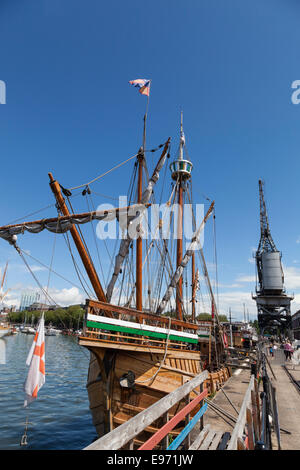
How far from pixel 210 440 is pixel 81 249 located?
30.1ft

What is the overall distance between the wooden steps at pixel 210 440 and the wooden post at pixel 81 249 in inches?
292

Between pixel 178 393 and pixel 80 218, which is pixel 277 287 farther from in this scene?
pixel 178 393

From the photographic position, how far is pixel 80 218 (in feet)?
44.8

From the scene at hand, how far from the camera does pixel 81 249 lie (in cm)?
1298

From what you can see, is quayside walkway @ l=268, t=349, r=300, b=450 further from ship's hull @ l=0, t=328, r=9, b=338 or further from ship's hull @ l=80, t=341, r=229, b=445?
ship's hull @ l=0, t=328, r=9, b=338

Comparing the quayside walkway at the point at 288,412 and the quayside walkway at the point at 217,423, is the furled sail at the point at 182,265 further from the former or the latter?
the quayside walkway at the point at 288,412

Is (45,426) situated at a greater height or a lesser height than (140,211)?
lesser

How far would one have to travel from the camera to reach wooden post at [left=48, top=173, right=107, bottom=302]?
1270cm

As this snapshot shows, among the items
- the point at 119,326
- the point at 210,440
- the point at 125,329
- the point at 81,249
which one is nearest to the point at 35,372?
the point at 119,326

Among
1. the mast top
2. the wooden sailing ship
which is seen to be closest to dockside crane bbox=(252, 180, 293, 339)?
the mast top

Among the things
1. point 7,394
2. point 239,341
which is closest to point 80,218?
point 7,394

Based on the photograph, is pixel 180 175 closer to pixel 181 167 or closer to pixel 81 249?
pixel 181 167

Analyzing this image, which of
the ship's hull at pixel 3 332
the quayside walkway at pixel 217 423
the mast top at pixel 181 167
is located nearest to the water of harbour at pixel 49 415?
the quayside walkway at pixel 217 423
